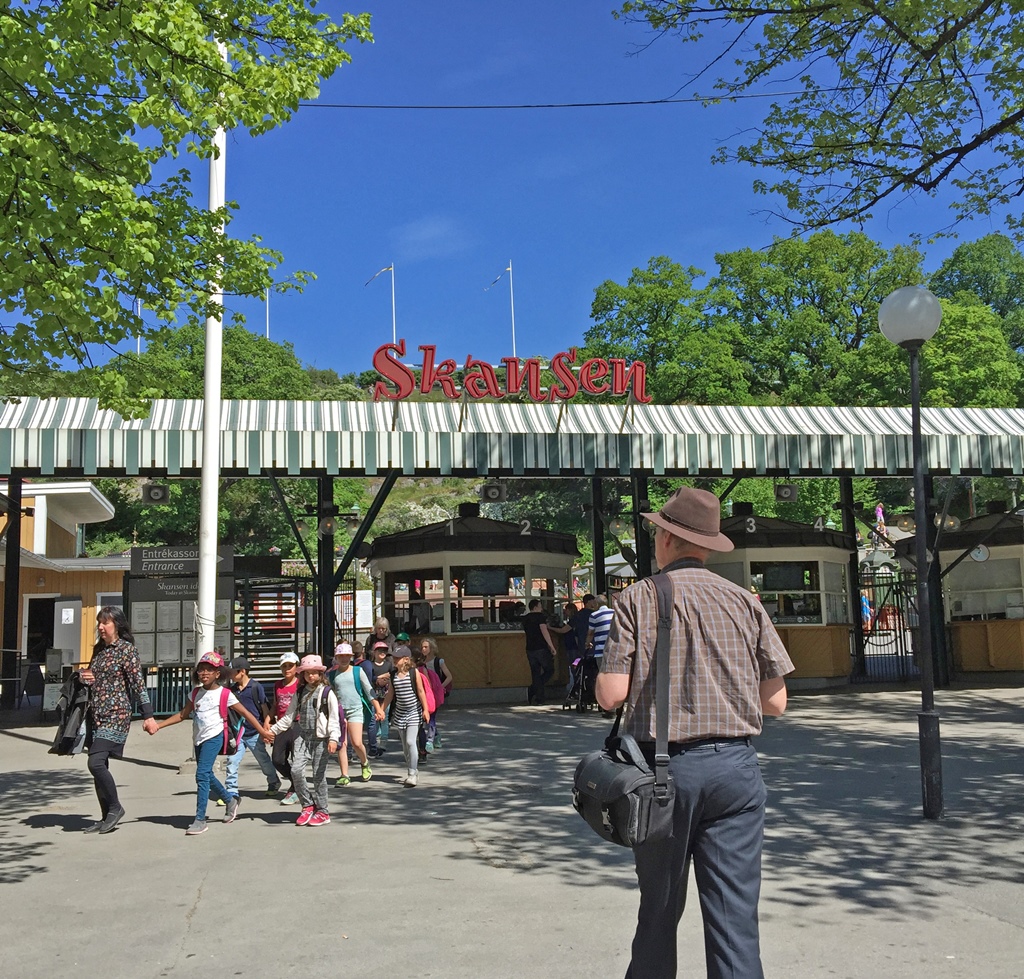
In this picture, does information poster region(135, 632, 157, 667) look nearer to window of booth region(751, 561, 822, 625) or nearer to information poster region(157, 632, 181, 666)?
information poster region(157, 632, 181, 666)

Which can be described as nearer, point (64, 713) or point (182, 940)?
point (182, 940)

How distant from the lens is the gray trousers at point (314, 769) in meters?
8.62

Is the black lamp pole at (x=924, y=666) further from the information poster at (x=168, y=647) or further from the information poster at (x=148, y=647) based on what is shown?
the information poster at (x=148, y=647)

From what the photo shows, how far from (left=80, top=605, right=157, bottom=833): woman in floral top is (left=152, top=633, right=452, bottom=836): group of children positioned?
337 millimetres

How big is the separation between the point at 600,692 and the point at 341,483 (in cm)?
4887

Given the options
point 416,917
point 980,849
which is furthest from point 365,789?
point 980,849

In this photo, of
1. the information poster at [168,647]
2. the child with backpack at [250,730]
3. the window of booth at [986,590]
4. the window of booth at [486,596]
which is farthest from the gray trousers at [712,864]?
the window of booth at [986,590]

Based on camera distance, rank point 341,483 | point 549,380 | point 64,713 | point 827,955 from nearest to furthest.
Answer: point 827,955
point 64,713
point 549,380
point 341,483

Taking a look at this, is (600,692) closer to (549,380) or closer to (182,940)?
(182,940)

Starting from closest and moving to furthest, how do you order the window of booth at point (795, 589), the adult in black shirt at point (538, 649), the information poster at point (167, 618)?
the information poster at point (167, 618) < the adult in black shirt at point (538, 649) < the window of booth at point (795, 589)

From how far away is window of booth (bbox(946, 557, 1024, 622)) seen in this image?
20.3 metres

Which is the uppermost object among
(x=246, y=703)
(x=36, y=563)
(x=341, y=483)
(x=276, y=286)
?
(x=341, y=483)

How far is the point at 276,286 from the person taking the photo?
35.6 ft

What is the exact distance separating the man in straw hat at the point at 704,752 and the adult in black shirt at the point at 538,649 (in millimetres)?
13889
